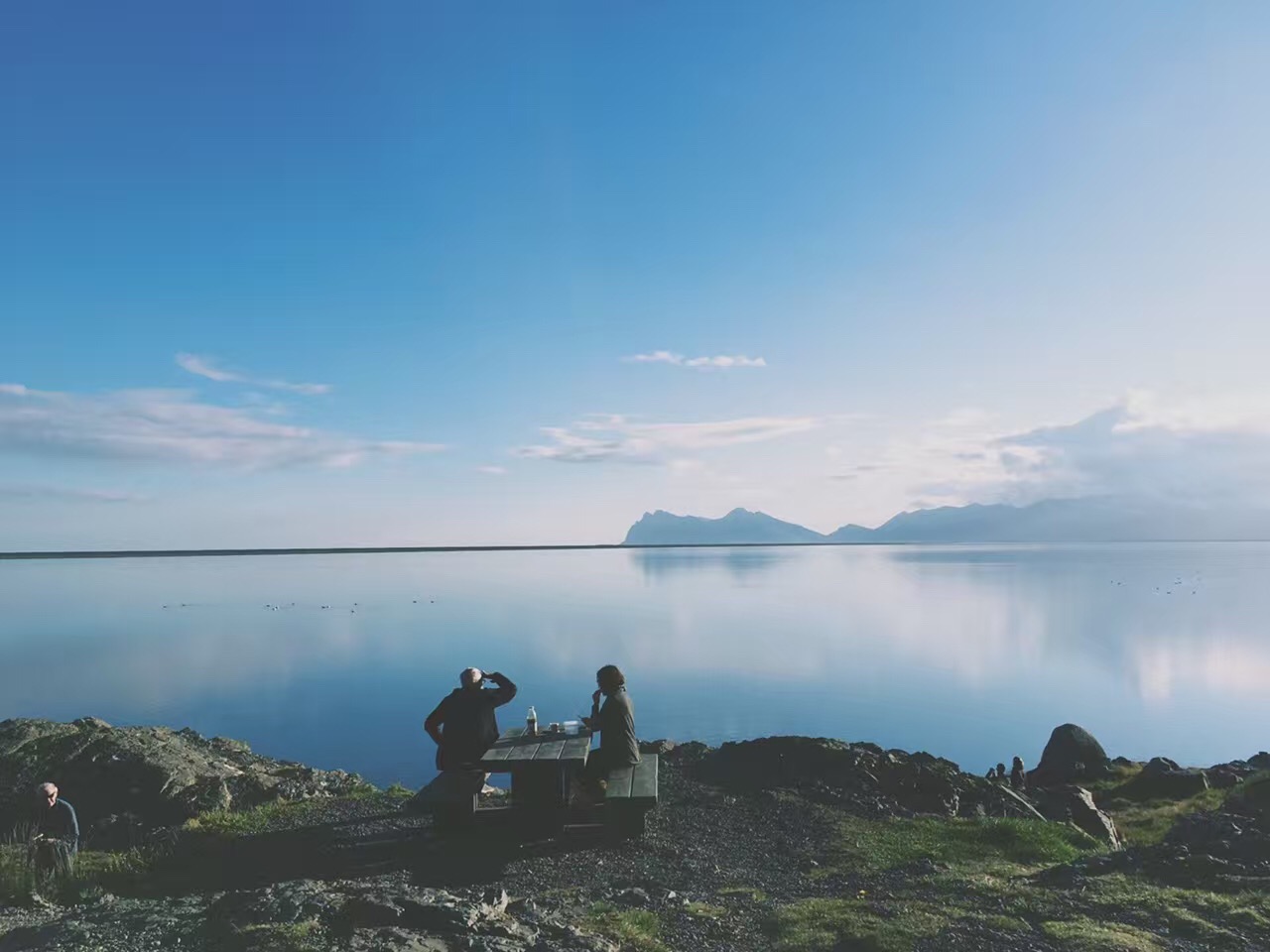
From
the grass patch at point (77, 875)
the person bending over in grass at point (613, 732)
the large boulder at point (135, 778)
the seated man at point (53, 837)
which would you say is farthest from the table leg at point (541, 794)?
the seated man at point (53, 837)

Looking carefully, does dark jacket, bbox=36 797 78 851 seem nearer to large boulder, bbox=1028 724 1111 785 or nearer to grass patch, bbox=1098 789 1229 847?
grass patch, bbox=1098 789 1229 847

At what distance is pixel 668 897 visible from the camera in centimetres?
913

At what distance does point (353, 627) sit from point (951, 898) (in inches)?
2282

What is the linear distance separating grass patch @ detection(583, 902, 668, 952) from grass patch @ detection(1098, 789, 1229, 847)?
1411 cm

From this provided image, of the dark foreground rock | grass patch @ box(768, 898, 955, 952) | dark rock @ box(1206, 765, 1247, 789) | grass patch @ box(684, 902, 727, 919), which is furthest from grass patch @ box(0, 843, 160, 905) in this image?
dark rock @ box(1206, 765, 1247, 789)

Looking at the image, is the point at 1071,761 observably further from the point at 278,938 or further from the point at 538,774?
the point at 278,938

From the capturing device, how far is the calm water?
3052 cm

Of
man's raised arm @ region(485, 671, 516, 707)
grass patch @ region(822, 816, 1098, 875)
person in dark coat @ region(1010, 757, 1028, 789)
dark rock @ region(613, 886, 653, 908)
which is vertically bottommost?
person in dark coat @ region(1010, 757, 1028, 789)

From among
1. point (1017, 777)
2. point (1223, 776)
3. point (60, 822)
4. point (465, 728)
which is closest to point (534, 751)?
point (465, 728)

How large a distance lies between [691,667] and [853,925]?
34.8m

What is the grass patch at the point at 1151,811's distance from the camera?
18.0 metres

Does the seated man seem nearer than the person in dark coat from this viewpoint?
Yes

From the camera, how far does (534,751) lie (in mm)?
11633

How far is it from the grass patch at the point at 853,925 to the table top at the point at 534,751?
3.78m
